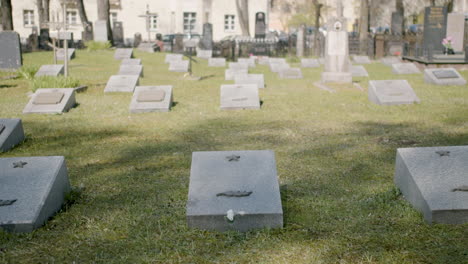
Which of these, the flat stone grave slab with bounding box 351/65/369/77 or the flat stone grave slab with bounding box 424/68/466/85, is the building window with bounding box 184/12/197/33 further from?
the flat stone grave slab with bounding box 424/68/466/85

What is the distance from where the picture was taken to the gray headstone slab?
1630cm

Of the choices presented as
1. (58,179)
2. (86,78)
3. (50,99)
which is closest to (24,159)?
(58,179)

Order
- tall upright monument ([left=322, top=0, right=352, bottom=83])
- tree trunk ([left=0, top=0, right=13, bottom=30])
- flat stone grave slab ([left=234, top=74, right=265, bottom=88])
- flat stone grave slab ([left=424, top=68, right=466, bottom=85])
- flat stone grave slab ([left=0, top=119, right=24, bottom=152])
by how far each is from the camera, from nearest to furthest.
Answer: flat stone grave slab ([left=0, top=119, right=24, bottom=152]) < flat stone grave slab ([left=234, top=74, right=265, bottom=88]) < tall upright monument ([left=322, top=0, right=352, bottom=83]) < flat stone grave slab ([left=424, top=68, right=466, bottom=85]) < tree trunk ([left=0, top=0, right=13, bottom=30])

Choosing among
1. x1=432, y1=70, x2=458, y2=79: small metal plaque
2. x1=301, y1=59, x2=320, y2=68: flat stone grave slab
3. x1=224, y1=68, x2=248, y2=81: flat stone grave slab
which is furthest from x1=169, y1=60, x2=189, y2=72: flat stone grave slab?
x1=432, y1=70, x2=458, y2=79: small metal plaque

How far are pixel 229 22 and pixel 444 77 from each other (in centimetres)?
3471

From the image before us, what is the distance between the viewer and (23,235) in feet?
13.2

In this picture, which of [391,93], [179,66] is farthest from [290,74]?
[391,93]

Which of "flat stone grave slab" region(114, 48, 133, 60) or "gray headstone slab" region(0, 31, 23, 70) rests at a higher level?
"gray headstone slab" region(0, 31, 23, 70)

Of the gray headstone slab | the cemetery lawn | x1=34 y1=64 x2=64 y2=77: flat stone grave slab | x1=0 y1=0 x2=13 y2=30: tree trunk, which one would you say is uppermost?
x1=0 y1=0 x2=13 y2=30: tree trunk

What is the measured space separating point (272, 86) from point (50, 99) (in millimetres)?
6622

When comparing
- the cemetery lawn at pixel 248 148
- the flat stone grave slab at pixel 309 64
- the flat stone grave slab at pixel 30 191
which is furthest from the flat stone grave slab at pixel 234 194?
the flat stone grave slab at pixel 309 64

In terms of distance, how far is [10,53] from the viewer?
1653cm

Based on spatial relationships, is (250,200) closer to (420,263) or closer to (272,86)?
(420,263)

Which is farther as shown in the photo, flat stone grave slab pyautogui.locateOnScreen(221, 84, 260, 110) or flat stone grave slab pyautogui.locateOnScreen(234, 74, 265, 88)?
flat stone grave slab pyautogui.locateOnScreen(234, 74, 265, 88)
